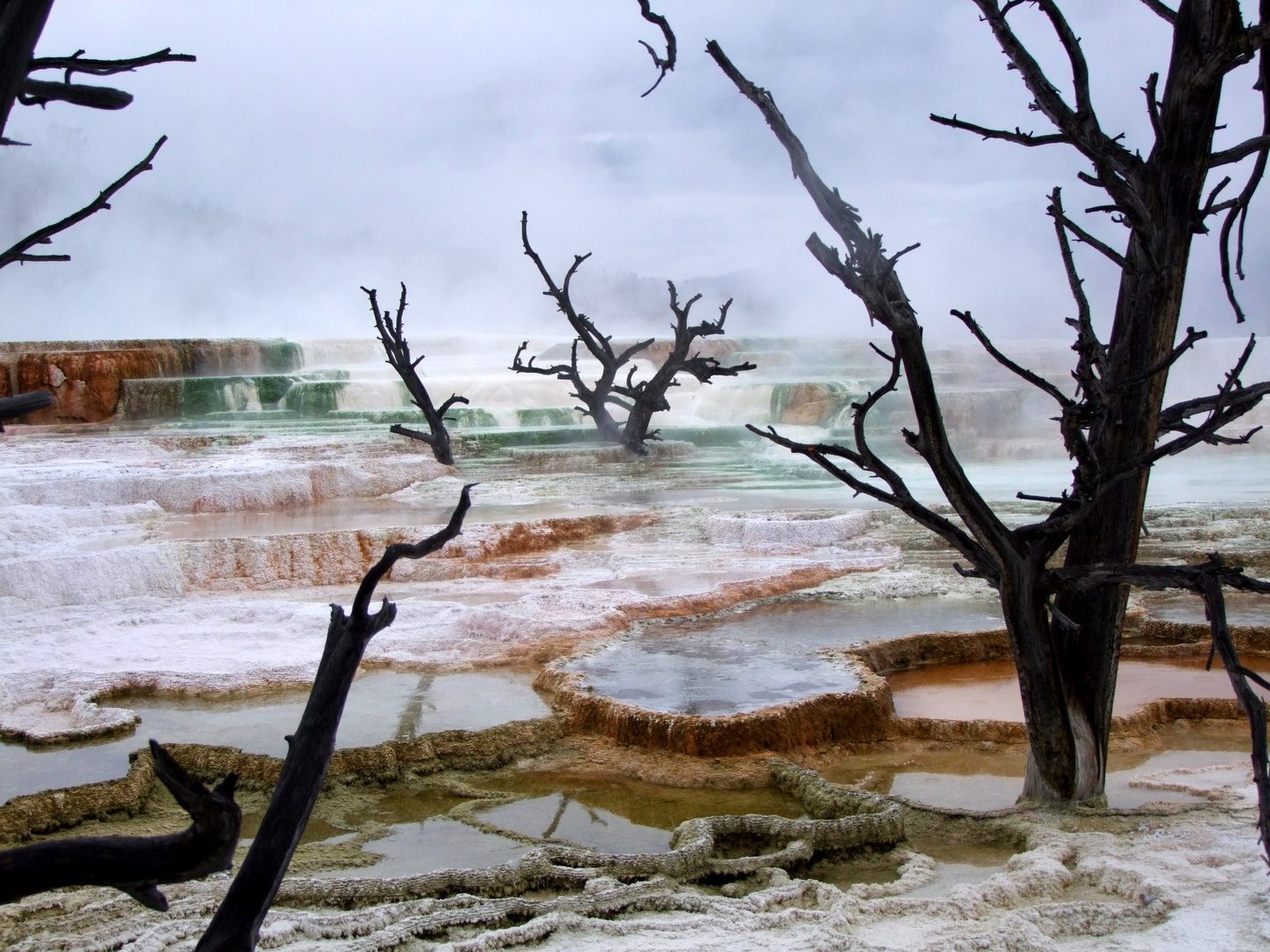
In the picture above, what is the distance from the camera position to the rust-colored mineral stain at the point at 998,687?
455 centimetres

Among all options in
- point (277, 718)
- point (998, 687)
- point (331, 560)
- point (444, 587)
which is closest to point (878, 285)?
point (998, 687)

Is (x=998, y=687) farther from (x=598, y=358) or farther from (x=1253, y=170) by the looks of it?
(x=598, y=358)

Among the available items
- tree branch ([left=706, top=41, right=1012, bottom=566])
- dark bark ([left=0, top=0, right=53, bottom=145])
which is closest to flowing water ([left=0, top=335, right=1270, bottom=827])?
tree branch ([left=706, top=41, right=1012, bottom=566])

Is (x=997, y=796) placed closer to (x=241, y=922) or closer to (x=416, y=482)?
(x=241, y=922)

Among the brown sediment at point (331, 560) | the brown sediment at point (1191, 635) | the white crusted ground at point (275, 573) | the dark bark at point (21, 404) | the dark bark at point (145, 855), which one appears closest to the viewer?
the dark bark at point (145, 855)

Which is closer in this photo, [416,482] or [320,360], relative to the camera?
[416,482]

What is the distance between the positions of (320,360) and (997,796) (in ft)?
66.4

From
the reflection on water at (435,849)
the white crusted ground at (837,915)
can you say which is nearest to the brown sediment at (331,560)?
the reflection on water at (435,849)

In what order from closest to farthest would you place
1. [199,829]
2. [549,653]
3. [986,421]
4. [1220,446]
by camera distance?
[199,829] < [549,653] < [1220,446] < [986,421]

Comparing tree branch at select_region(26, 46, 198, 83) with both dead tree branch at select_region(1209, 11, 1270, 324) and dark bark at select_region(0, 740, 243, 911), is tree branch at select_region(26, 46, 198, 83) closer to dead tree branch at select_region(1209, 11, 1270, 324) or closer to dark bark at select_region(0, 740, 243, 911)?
dark bark at select_region(0, 740, 243, 911)

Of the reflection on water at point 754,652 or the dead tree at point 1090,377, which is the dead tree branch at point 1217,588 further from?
the reflection on water at point 754,652

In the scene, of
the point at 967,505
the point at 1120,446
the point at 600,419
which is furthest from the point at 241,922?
the point at 600,419

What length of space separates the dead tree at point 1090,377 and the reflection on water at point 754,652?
130 centimetres

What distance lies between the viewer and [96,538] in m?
7.19
